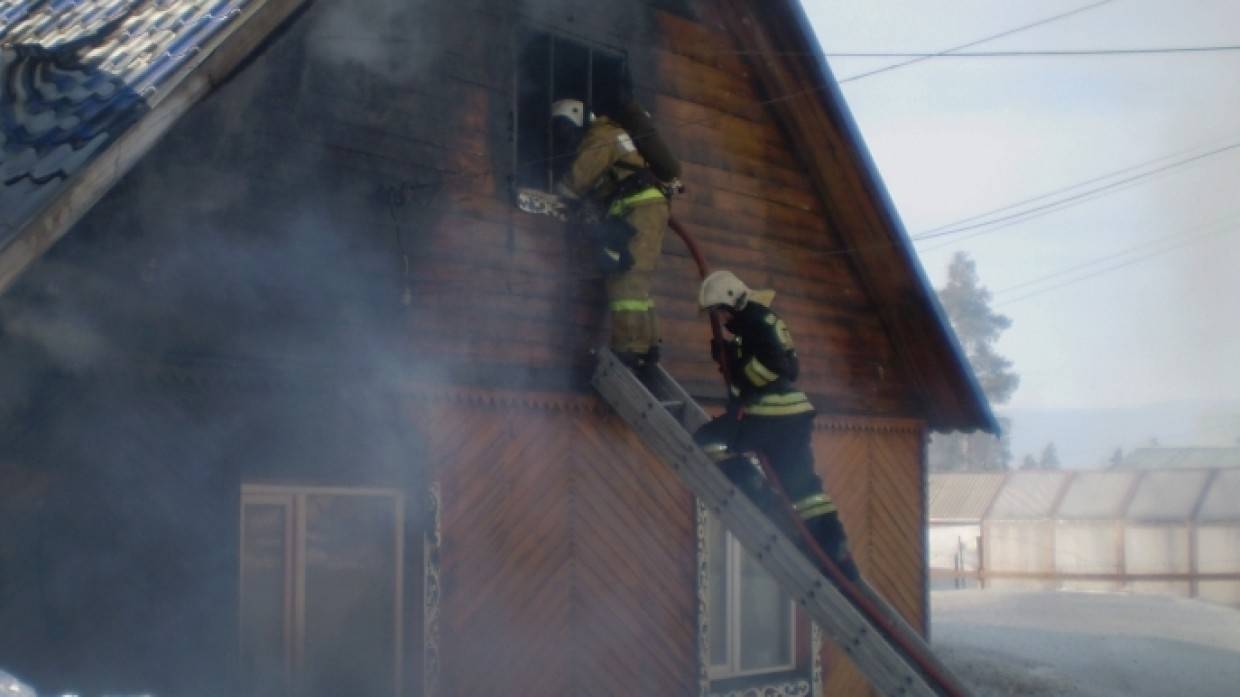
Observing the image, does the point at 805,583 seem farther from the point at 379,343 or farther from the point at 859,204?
the point at 859,204

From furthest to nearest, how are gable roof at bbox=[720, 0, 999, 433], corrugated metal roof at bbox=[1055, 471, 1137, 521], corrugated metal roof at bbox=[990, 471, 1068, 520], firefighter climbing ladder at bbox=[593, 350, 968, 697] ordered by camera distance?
1. corrugated metal roof at bbox=[990, 471, 1068, 520]
2. corrugated metal roof at bbox=[1055, 471, 1137, 521]
3. gable roof at bbox=[720, 0, 999, 433]
4. firefighter climbing ladder at bbox=[593, 350, 968, 697]

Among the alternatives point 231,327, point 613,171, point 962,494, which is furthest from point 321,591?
point 962,494

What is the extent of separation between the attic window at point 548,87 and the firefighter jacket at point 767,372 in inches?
68.1

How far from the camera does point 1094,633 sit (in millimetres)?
19328

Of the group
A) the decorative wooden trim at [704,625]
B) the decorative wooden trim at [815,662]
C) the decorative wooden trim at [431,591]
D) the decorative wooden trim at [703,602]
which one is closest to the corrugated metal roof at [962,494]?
the decorative wooden trim at [815,662]

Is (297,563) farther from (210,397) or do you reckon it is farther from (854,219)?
(854,219)

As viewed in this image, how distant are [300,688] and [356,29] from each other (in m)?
3.42

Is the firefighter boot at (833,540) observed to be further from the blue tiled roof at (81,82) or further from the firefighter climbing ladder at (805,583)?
the blue tiled roof at (81,82)

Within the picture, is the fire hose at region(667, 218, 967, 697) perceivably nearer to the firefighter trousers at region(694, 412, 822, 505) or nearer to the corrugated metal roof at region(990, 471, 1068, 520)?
the firefighter trousers at region(694, 412, 822, 505)

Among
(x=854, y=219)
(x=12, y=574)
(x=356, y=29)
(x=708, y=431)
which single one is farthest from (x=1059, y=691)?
(x=12, y=574)

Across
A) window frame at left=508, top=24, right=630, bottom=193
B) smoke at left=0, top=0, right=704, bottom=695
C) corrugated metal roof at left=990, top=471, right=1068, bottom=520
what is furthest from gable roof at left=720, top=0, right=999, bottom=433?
corrugated metal roof at left=990, top=471, right=1068, bottom=520

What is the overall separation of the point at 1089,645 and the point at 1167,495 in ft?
59.3

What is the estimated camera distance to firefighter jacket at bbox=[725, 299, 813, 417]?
23.8 ft

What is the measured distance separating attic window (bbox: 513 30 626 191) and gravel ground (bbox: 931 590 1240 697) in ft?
25.9
